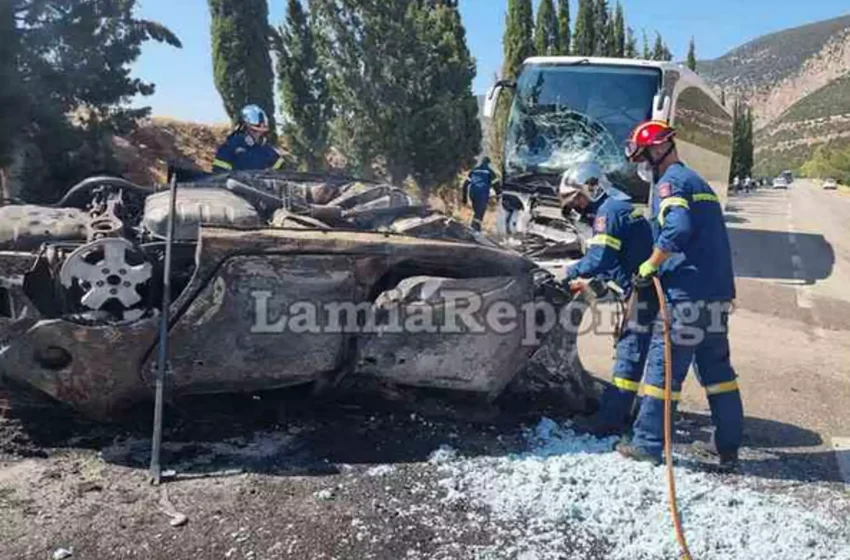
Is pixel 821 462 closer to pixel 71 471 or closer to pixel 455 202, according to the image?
pixel 71 471

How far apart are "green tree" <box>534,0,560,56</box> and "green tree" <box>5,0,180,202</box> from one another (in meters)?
17.8

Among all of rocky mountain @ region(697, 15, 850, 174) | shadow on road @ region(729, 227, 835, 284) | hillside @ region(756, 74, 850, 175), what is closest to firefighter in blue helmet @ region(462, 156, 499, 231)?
shadow on road @ region(729, 227, 835, 284)

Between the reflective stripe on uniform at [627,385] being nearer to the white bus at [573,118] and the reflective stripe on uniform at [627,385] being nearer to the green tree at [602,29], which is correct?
the white bus at [573,118]

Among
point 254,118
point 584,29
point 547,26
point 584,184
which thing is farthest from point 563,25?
point 584,184

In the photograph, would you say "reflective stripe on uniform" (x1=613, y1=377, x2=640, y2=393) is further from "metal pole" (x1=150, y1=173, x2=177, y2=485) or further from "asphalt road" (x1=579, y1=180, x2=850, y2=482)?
"metal pole" (x1=150, y1=173, x2=177, y2=485)

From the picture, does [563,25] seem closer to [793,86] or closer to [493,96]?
[493,96]

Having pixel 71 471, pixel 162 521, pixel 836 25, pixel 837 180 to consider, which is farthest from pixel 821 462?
pixel 836 25

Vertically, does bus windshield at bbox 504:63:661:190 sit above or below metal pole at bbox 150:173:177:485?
above

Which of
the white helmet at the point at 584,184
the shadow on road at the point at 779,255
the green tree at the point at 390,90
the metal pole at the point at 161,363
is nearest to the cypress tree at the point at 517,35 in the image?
the green tree at the point at 390,90

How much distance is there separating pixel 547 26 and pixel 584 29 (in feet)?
13.2

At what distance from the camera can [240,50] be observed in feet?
57.9

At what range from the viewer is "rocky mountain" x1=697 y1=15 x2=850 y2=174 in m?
117

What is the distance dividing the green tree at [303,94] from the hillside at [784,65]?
135086 mm

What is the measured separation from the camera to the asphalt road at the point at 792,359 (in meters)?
4.58
